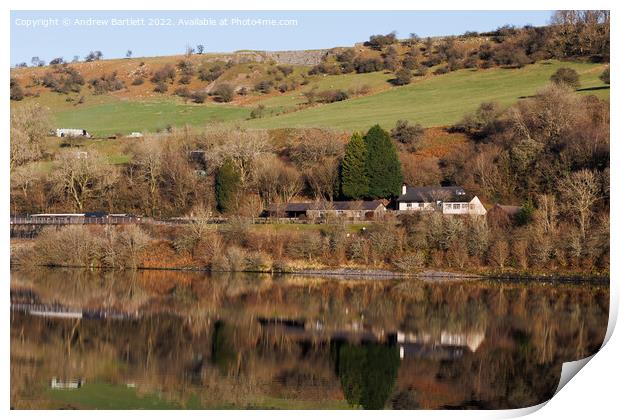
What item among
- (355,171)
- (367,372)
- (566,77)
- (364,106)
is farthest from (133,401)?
(364,106)

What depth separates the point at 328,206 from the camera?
28750 mm

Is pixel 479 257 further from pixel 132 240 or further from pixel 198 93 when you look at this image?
pixel 198 93

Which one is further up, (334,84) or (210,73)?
(210,73)

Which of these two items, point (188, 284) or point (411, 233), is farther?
point (411, 233)

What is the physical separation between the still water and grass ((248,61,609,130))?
1344cm

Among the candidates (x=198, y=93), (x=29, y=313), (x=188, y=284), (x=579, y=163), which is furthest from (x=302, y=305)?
(x=198, y=93)

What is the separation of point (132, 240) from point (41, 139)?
3657 millimetres

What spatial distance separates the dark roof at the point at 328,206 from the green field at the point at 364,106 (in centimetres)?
671

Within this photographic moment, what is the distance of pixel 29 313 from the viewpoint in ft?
55.7

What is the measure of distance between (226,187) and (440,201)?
22.8 feet

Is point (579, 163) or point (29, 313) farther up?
point (579, 163)

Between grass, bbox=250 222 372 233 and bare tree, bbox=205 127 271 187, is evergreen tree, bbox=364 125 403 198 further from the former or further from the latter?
bare tree, bbox=205 127 271 187

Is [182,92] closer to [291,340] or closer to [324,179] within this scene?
[324,179]
